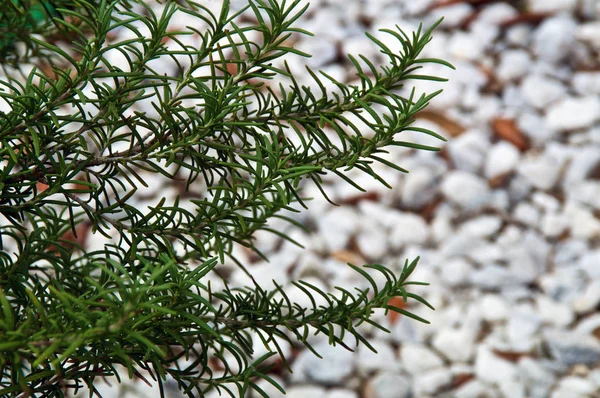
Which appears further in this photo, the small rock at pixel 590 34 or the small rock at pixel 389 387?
the small rock at pixel 590 34

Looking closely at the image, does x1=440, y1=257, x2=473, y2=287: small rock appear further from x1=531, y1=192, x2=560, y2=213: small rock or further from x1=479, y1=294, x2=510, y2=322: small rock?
x1=531, y1=192, x2=560, y2=213: small rock

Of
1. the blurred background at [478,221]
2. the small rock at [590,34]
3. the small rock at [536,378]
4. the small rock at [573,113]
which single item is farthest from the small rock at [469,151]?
the small rock at [536,378]

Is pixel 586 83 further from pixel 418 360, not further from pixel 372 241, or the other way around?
pixel 418 360

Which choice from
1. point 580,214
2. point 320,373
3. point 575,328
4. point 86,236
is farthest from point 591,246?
point 86,236

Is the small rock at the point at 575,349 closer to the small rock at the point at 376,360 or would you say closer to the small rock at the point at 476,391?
the small rock at the point at 476,391

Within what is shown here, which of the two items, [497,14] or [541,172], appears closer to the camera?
[541,172]

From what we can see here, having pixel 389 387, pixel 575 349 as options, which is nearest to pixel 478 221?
pixel 575 349

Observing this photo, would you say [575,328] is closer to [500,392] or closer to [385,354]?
[500,392]
